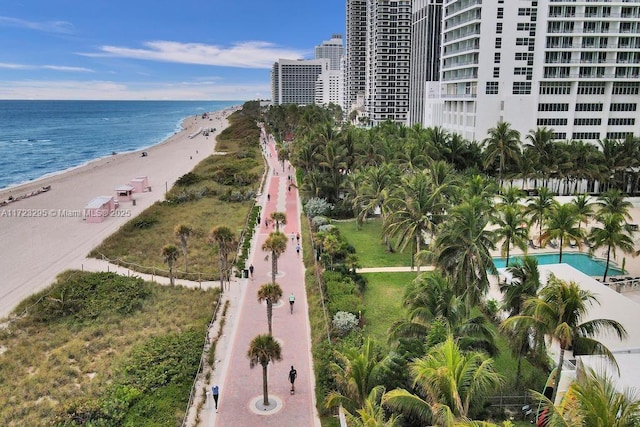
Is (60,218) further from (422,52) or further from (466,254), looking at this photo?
(422,52)

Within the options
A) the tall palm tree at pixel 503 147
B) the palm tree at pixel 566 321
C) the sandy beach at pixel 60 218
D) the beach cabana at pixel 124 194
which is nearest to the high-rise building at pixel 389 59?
the sandy beach at pixel 60 218

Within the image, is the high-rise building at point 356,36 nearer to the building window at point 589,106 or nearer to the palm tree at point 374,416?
the building window at point 589,106

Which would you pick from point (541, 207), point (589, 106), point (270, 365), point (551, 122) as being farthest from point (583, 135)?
point (270, 365)

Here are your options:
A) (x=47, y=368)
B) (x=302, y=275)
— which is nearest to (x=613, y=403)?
(x=47, y=368)

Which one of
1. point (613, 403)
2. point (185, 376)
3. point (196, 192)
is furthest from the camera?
point (196, 192)

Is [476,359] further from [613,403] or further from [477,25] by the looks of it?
[477,25]

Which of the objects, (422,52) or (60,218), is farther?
(422,52)
